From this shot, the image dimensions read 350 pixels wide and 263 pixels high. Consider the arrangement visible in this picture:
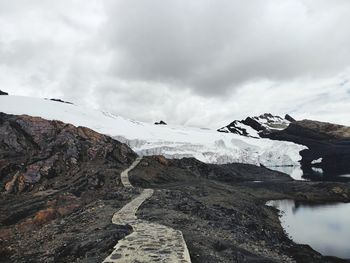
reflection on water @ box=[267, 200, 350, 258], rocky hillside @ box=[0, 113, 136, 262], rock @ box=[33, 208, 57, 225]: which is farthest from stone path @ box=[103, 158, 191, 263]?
reflection on water @ box=[267, 200, 350, 258]

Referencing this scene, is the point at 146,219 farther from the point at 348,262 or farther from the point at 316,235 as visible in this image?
the point at 316,235

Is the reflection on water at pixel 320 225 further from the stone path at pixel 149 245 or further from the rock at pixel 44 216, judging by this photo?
the rock at pixel 44 216

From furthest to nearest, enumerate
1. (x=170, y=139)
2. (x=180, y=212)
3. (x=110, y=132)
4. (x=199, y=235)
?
(x=170, y=139) < (x=110, y=132) < (x=180, y=212) < (x=199, y=235)

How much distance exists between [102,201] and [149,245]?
19.5m

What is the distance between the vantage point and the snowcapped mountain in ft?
357

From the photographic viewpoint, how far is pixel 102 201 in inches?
1457

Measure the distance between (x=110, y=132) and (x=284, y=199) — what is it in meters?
62.2

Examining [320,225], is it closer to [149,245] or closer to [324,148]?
[149,245]

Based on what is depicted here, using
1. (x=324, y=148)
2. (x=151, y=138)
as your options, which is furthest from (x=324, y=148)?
(x=151, y=138)

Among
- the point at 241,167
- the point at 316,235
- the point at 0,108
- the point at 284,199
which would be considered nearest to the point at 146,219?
the point at 316,235

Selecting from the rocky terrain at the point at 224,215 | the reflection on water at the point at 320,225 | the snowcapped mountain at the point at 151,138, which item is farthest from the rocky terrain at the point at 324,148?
the reflection on water at the point at 320,225

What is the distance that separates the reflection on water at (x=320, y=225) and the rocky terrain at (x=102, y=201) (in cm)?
235

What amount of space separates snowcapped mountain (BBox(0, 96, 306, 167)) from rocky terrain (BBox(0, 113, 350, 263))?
30342mm

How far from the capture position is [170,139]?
12825 centimetres
